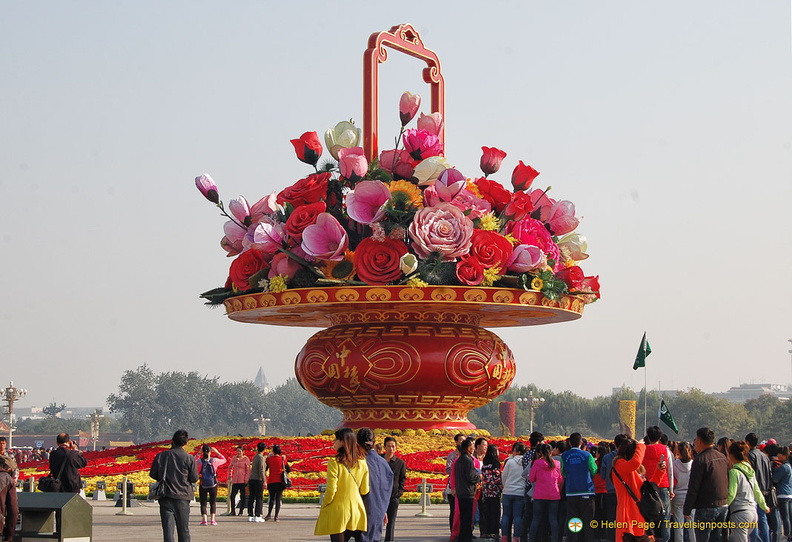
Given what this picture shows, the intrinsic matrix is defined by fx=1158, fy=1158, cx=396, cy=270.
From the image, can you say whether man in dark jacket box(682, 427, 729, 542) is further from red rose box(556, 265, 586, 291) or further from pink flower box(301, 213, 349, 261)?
red rose box(556, 265, 586, 291)

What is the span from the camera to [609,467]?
14.1 m

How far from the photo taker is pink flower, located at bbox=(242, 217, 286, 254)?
79.3ft

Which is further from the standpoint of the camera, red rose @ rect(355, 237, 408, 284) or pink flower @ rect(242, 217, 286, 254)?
pink flower @ rect(242, 217, 286, 254)

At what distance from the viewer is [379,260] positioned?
76.1 ft

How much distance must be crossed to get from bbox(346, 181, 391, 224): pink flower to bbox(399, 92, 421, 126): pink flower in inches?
99.4

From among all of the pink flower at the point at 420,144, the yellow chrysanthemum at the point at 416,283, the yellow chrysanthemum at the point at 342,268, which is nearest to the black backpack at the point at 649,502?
the yellow chrysanthemum at the point at 416,283

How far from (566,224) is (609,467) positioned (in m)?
12.4

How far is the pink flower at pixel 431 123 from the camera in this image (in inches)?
1011

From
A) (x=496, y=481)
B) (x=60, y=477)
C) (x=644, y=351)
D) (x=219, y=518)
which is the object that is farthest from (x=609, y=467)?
(x=644, y=351)

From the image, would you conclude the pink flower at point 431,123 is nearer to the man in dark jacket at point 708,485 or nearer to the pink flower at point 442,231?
the pink flower at point 442,231

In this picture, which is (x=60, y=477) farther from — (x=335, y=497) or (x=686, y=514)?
(x=686, y=514)

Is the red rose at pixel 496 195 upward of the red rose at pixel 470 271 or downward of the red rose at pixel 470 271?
upward

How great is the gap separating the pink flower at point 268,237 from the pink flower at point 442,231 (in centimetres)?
295

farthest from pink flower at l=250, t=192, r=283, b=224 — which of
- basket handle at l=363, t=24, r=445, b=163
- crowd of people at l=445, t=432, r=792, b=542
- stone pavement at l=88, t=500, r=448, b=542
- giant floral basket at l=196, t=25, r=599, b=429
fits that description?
crowd of people at l=445, t=432, r=792, b=542
